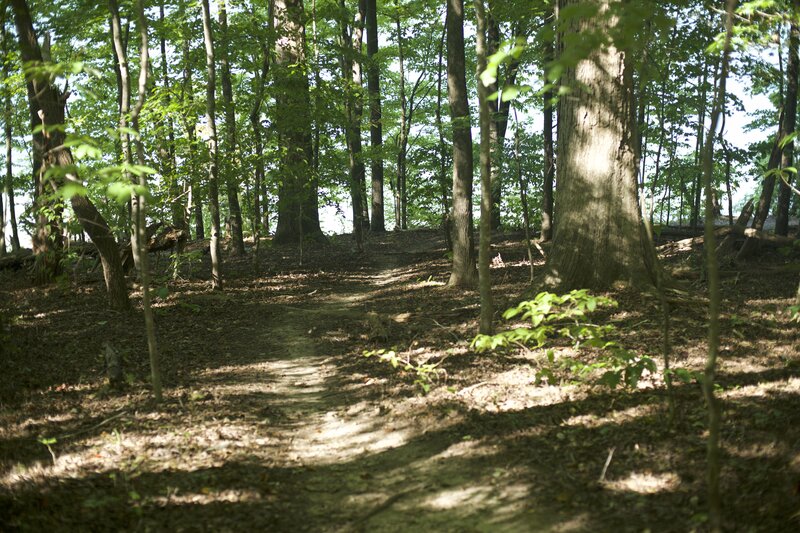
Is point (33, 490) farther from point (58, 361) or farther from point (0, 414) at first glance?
point (58, 361)

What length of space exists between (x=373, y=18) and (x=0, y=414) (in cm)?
2051

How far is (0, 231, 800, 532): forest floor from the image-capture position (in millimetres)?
3469

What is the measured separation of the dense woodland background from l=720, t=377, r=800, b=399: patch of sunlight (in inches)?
1.2

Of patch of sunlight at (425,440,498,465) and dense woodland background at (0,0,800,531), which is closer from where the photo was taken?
dense woodland background at (0,0,800,531)

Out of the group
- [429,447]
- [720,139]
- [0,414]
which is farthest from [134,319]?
[720,139]

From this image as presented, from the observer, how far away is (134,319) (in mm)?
8984

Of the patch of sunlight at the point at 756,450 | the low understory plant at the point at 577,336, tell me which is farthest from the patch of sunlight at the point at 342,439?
the patch of sunlight at the point at 756,450

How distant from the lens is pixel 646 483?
3596mm

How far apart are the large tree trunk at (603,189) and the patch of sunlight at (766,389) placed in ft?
9.59

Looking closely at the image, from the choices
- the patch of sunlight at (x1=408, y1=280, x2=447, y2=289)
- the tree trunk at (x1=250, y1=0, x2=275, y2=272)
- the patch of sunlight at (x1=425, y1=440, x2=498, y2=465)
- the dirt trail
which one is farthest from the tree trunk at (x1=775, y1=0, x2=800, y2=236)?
the tree trunk at (x1=250, y1=0, x2=275, y2=272)

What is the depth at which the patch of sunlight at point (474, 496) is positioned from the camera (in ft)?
12.0

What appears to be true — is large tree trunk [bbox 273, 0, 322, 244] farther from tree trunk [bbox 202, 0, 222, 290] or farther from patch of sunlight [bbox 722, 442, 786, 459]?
patch of sunlight [bbox 722, 442, 786, 459]

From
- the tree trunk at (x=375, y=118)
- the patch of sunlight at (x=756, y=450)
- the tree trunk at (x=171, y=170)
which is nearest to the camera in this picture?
the patch of sunlight at (x=756, y=450)

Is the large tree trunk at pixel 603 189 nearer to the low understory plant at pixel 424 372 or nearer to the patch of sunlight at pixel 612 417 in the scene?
the low understory plant at pixel 424 372
